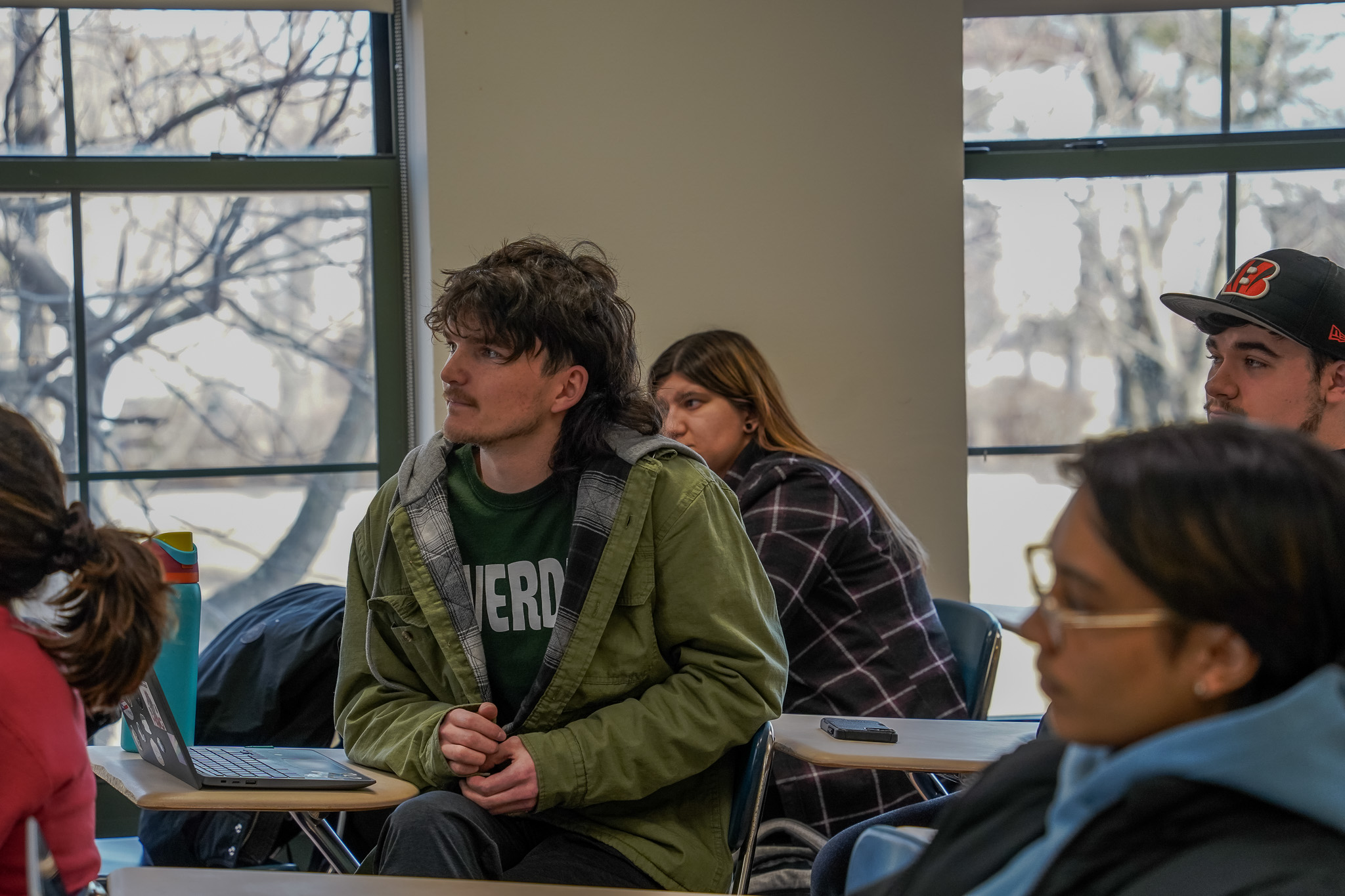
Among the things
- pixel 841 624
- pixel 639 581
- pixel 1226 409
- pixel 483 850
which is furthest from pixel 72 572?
pixel 1226 409

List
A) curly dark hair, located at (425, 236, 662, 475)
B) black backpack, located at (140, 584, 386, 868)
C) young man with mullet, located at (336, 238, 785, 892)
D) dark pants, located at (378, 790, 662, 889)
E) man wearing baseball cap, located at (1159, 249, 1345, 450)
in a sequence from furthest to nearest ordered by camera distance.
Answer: black backpack, located at (140, 584, 386, 868)
man wearing baseball cap, located at (1159, 249, 1345, 450)
curly dark hair, located at (425, 236, 662, 475)
young man with mullet, located at (336, 238, 785, 892)
dark pants, located at (378, 790, 662, 889)

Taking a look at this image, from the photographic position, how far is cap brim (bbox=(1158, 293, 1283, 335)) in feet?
6.97

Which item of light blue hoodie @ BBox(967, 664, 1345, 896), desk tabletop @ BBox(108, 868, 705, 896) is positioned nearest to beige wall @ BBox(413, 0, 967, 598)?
desk tabletop @ BBox(108, 868, 705, 896)

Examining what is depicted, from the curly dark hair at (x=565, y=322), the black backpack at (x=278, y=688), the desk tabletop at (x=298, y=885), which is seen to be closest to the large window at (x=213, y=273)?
the black backpack at (x=278, y=688)

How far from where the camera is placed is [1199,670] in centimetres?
92

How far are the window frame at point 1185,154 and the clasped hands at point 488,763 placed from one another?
2.17 metres

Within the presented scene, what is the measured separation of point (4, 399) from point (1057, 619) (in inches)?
121

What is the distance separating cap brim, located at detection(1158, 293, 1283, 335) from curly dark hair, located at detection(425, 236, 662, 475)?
1.01 m

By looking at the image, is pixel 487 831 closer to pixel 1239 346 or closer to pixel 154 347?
pixel 1239 346

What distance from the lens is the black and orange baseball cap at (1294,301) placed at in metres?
2.10

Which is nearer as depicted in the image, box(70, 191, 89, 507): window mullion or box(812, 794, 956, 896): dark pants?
box(812, 794, 956, 896): dark pants

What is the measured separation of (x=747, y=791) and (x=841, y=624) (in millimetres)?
781

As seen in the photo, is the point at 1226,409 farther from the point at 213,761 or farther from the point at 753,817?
the point at 213,761

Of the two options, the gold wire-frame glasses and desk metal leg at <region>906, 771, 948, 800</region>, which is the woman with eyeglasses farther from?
desk metal leg at <region>906, 771, 948, 800</region>
